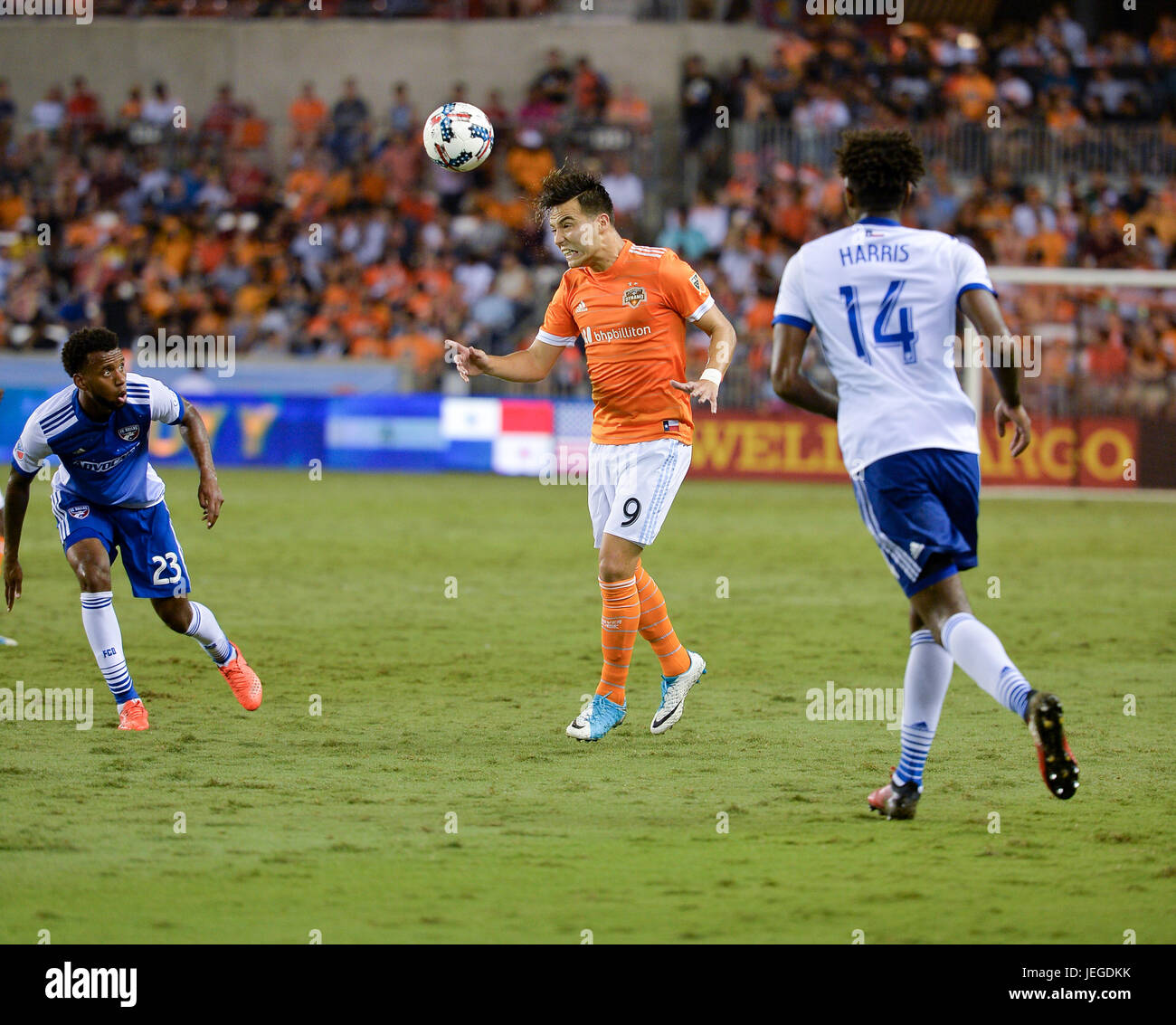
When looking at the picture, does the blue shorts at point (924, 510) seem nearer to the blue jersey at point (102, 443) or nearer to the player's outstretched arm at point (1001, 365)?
the player's outstretched arm at point (1001, 365)

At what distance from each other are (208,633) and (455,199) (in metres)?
19.7

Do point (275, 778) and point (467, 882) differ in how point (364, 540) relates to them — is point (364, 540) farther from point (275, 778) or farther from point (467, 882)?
point (467, 882)

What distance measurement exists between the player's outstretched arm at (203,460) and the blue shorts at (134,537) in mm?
286

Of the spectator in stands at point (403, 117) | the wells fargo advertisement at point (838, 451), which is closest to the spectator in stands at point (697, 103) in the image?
the spectator in stands at point (403, 117)

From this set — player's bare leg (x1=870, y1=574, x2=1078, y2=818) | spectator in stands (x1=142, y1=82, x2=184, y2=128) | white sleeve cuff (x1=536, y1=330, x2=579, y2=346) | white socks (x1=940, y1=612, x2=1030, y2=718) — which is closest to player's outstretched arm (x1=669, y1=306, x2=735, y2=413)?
white sleeve cuff (x1=536, y1=330, x2=579, y2=346)

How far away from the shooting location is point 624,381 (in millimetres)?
7504

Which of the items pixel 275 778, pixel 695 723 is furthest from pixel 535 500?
pixel 275 778

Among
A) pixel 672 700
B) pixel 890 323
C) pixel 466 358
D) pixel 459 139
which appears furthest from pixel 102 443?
pixel 890 323

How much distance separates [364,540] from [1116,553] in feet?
23.9

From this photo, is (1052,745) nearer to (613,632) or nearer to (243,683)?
(613,632)

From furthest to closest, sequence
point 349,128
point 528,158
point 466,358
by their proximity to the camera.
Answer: point 349,128, point 528,158, point 466,358

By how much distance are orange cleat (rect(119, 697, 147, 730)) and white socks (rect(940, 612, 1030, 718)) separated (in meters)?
4.00

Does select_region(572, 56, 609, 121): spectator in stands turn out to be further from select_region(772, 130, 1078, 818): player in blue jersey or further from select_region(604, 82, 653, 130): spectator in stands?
select_region(772, 130, 1078, 818): player in blue jersey

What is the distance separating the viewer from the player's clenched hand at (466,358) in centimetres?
698
